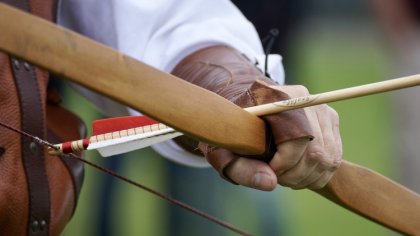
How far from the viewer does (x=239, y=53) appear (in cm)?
196

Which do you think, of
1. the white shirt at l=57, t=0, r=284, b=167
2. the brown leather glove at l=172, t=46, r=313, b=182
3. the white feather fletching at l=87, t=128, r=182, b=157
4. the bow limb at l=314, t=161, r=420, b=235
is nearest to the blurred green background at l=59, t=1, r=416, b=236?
the white shirt at l=57, t=0, r=284, b=167

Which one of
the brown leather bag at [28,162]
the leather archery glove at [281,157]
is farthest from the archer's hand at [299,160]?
the brown leather bag at [28,162]

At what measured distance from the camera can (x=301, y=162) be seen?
1526 millimetres

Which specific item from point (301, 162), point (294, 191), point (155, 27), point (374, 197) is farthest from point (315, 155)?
point (294, 191)

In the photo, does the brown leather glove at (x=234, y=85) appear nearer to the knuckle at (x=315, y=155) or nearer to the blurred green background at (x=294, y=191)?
the knuckle at (x=315, y=155)

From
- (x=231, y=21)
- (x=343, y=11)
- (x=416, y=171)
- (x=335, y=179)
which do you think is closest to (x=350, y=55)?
(x=343, y=11)

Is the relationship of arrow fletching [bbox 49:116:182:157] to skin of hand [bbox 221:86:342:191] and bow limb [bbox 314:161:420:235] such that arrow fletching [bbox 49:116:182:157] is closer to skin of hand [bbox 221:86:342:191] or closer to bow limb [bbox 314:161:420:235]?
skin of hand [bbox 221:86:342:191]

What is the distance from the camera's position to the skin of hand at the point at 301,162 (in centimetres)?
150

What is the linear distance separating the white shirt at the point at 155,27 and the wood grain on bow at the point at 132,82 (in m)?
0.53

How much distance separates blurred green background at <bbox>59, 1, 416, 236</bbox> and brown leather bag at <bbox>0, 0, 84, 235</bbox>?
96 cm

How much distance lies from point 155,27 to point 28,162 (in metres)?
0.41

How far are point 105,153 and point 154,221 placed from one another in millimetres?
1790

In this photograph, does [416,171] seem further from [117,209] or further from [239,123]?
[239,123]

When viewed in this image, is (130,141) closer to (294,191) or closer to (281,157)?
(281,157)
